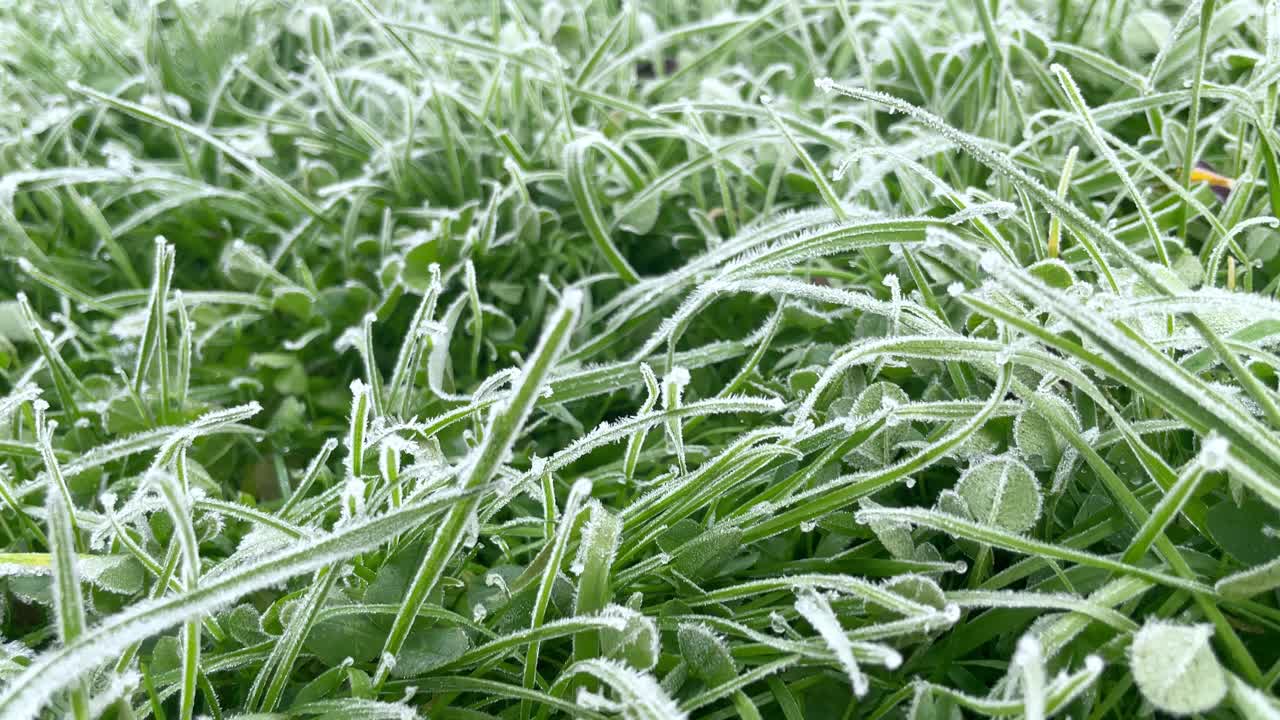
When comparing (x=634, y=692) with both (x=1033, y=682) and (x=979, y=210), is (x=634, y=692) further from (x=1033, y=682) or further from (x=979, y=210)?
(x=979, y=210)

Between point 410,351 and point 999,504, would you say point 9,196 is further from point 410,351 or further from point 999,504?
point 999,504

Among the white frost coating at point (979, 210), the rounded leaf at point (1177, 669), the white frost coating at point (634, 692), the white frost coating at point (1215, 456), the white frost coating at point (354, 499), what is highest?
the white frost coating at point (979, 210)

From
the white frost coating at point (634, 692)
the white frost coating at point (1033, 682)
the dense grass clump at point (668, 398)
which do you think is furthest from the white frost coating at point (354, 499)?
the white frost coating at point (1033, 682)

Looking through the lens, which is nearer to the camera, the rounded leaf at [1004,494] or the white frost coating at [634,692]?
the white frost coating at [634,692]

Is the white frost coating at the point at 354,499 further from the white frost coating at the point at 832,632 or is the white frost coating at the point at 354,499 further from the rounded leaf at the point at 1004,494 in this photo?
the rounded leaf at the point at 1004,494

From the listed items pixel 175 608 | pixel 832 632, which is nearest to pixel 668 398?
pixel 832 632

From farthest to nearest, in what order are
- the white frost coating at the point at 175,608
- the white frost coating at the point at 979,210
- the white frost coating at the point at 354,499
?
the white frost coating at the point at 979,210, the white frost coating at the point at 354,499, the white frost coating at the point at 175,608

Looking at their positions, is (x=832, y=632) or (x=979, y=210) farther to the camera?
(x=979, y=210)
